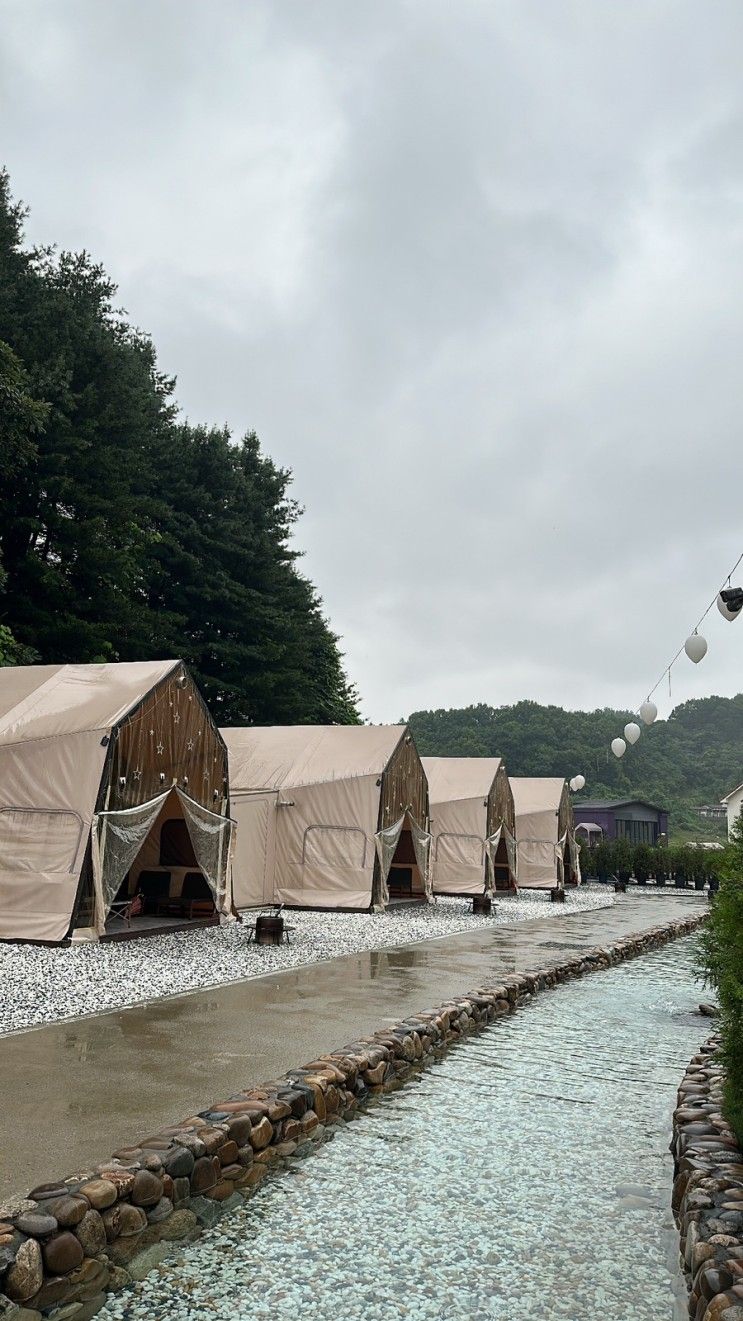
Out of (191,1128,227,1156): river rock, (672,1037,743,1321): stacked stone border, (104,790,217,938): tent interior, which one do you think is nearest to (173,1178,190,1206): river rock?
(191,1128,227,1156): river rock

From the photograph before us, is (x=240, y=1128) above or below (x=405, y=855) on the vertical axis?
below

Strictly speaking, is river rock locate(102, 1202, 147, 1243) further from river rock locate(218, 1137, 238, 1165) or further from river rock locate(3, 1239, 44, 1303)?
river rock locate(218, 1137, 238, 1165)

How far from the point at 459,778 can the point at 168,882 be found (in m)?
10.2

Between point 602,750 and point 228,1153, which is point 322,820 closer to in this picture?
point 228,1153

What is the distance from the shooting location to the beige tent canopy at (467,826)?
21203 millimetres

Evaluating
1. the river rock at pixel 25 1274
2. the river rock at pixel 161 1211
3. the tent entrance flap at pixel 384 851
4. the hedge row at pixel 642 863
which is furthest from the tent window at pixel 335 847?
the hedge row at pixel 642 863

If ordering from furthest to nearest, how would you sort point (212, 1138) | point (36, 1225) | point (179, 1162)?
point (212, 1138) < point (179, 1162) < point (36, 1225)

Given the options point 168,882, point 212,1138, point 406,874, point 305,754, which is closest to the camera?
point 212,1138

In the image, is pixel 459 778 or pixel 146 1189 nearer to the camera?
pixel 146 1189

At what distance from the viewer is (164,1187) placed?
3.79 m

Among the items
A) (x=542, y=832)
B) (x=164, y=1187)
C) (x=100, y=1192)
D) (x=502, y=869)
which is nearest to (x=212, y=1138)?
(x=164, y=1187)

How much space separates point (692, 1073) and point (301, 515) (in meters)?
28.5

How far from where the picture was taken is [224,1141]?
4207mm

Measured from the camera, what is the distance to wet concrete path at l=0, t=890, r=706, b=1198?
14.0 ft
